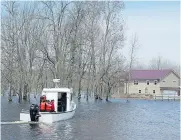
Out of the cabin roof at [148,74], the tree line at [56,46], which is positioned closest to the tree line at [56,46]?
the tree line at [56,46]

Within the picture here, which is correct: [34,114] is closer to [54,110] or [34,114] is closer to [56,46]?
[54,110]

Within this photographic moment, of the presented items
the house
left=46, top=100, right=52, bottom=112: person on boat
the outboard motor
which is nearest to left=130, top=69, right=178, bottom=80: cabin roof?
the house

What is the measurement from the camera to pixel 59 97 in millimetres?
32375

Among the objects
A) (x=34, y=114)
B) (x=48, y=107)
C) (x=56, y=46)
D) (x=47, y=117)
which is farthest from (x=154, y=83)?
(x=34, y=114)

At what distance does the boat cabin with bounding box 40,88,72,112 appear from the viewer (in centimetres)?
A: 3184

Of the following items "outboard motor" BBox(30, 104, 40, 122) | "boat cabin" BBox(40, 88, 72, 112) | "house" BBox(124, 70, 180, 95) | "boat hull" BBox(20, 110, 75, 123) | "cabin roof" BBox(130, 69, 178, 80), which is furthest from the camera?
"cabin roof" BBox(130, 69, 178, 80)

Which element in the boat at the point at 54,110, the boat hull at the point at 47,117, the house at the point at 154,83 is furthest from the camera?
the house at the point at 154,83

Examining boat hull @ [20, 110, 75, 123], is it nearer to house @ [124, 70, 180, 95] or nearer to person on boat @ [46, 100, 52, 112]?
person on boat @ [46, 100, 52, 112]

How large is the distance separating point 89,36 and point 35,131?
153 ft

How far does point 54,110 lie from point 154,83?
73.8 metres

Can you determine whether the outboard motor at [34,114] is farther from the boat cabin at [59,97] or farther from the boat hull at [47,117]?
the boat cabin at [59,97]

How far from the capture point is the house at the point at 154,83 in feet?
334

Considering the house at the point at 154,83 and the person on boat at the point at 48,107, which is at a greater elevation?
the house at the point at 154,83

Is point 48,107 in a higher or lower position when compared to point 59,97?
lower
